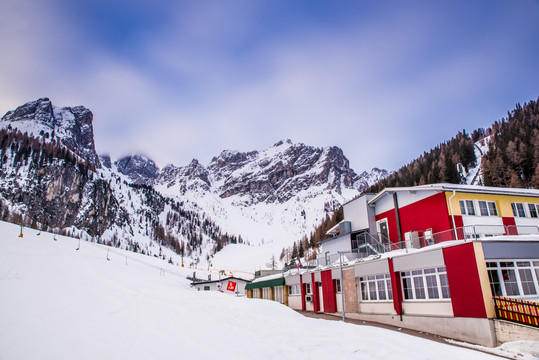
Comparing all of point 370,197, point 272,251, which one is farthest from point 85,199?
point 370,197

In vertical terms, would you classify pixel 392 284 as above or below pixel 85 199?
below

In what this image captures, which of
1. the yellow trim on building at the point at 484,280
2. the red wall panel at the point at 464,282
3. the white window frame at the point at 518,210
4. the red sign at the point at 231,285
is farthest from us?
the red sign at the point at 231,285

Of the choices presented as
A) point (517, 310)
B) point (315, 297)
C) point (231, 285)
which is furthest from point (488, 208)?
point (231, 285)

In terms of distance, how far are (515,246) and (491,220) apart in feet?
23.1

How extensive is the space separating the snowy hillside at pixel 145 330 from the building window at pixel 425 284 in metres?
5.32

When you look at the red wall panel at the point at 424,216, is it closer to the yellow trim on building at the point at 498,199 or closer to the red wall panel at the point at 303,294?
the yellow trim on building at the point at 498,199

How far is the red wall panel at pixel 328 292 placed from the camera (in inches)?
1109

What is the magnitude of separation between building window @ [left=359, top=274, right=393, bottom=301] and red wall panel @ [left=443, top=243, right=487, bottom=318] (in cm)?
519

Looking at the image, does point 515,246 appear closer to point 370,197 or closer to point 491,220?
point 491,220

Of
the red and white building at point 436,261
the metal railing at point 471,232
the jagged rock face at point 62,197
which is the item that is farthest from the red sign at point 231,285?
the jagged rock face at point 62,197

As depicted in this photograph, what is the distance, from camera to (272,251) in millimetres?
165000

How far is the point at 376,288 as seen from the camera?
23.5 metres

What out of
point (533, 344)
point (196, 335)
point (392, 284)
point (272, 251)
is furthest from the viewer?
point (272, 251)

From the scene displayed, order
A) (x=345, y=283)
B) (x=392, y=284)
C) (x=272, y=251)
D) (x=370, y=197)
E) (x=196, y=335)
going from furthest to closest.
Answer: (x=272, y=251), (x=370, y=197), (x=345, y=283), (x=392, y=284), (x=196, y=335)
